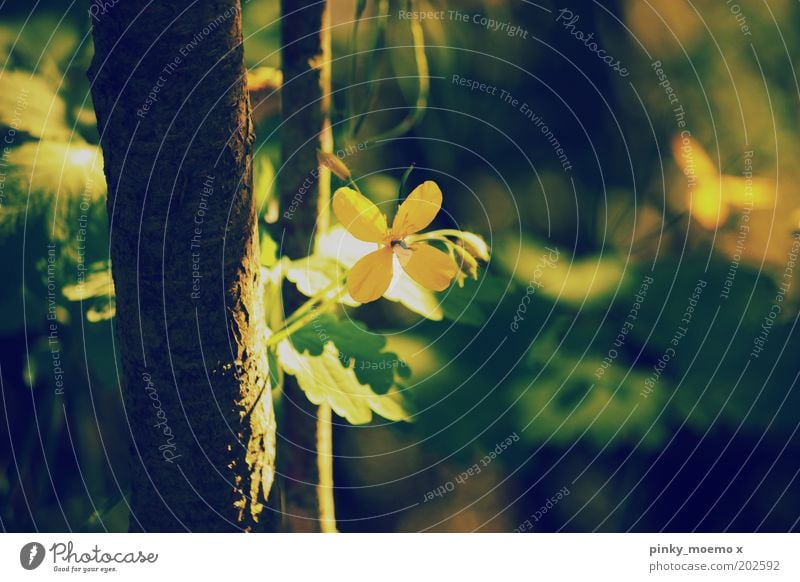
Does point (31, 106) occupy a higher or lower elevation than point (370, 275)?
higher

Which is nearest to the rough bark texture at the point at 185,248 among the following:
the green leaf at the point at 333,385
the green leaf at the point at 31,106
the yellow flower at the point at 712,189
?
the green leaf at the point at 333,385

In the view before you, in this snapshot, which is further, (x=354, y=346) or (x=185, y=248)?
(x=354, y=346)

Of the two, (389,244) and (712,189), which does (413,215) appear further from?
(712,189)

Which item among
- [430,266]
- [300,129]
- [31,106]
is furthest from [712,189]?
[31,106]
